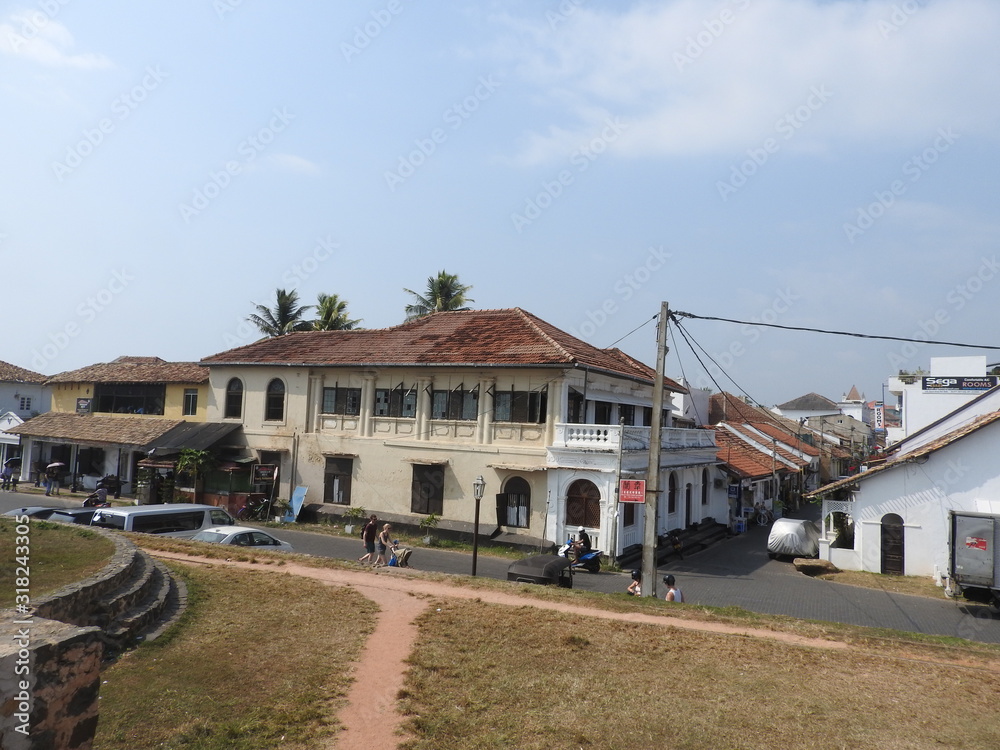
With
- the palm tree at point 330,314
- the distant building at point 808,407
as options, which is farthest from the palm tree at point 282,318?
the distant building at point 808,407

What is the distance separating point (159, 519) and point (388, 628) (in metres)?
11.6

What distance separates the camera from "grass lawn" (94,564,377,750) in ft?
23.9

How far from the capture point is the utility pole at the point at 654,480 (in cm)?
1536

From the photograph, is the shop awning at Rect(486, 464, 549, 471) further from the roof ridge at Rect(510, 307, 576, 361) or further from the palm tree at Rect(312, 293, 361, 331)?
the palm tree at Rect(312, 293, 361, 331)

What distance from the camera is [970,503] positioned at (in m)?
21.1

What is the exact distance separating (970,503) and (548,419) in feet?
44.0

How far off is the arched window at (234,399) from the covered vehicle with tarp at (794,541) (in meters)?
23.9

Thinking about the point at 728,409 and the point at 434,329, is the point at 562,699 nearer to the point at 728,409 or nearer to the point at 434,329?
the point at 434,329

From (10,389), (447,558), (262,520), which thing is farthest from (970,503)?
(10,389)

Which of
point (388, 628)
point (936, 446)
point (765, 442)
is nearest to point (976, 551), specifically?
point (936, 446)

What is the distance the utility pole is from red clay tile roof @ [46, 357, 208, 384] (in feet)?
83.1

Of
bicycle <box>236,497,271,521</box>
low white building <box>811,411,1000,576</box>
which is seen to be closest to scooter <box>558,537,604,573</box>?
low white building <box>811,411,1000,576</box>

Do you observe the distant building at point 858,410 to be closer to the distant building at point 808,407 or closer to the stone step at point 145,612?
the distant building at point 808,407

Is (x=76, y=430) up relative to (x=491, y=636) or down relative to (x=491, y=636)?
up
